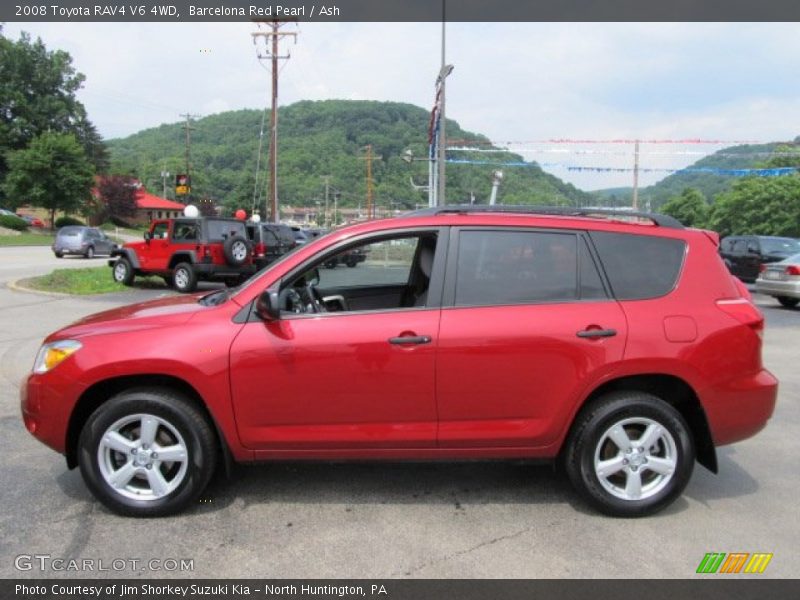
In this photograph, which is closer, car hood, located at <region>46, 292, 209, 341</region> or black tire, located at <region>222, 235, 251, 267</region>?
car hood, located at <region>46, 292, 209, 341</region>

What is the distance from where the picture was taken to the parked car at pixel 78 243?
30.0m

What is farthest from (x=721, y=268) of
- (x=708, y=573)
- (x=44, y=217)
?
(x=44, y=217)

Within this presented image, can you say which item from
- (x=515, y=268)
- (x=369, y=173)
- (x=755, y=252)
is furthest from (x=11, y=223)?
(x=515, y=268)

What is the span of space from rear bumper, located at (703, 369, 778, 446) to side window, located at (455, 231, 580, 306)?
1.01m

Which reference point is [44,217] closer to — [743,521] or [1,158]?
[1,158]

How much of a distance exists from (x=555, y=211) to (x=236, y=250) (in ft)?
42.9

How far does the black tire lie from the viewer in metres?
16.0

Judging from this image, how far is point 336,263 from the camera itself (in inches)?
160

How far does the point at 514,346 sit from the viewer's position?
3.59 m

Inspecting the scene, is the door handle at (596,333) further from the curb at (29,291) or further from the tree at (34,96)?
the tree at (34,96)

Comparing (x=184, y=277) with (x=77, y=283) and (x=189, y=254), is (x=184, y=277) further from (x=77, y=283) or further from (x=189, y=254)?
(x=77, y=283)

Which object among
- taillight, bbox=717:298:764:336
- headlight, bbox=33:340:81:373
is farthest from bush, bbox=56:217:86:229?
taillight, bbox=717:298:764:336

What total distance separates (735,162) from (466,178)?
2893cm

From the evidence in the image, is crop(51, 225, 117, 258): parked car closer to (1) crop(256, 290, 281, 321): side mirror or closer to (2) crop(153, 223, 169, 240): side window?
(2) crop(153, 223, 169, 240): side window
